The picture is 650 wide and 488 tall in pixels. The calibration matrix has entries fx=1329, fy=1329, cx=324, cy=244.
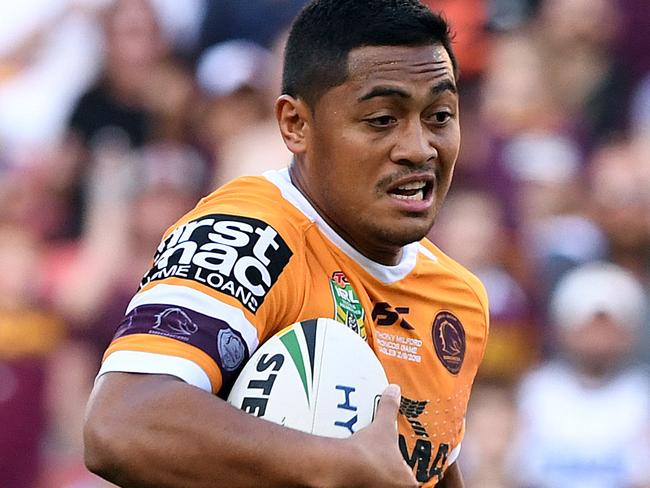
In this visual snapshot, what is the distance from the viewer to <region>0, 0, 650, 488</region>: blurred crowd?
698 cm

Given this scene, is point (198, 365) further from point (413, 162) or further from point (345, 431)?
point (413, 162)

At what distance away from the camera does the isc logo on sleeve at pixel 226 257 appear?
281cm

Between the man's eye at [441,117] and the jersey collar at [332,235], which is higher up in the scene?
the man's eye at [441,117]

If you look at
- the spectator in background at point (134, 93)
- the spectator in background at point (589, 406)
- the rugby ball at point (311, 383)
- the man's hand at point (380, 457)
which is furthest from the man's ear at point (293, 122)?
the spectator in background at point (134, 93)

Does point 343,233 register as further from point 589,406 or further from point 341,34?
point 589,406

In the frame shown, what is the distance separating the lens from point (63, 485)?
6969 millimetres

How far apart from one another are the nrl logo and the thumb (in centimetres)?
27

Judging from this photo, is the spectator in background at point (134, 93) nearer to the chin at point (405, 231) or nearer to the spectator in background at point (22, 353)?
the spectator in background at point (22, 353)

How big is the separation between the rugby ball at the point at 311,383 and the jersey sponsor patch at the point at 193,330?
66 millimetres

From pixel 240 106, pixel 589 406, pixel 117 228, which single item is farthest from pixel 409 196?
pixel 240 106

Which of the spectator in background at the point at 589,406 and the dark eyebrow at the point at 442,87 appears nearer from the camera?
the dark eyebrow at the point at 442,87

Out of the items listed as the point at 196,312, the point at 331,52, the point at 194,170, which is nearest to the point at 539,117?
the point at 194,170

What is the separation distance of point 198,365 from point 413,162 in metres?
0.76

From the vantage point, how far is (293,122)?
3.32 m
